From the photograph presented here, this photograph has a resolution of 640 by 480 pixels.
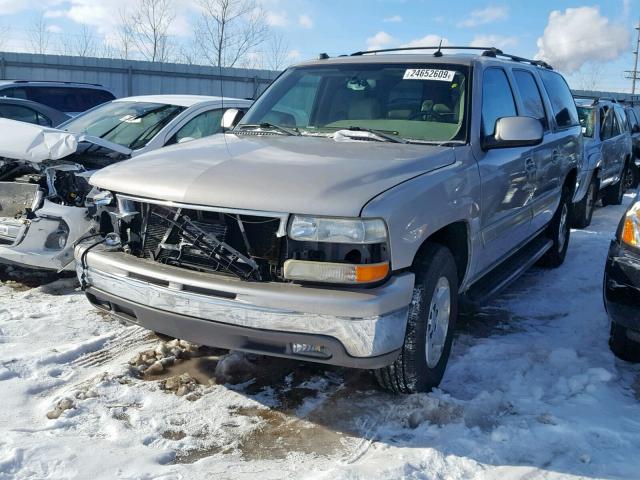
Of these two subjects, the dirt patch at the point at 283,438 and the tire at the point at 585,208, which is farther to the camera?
the tire at the point at 585,208

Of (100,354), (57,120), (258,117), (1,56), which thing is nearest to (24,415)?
(100,354)

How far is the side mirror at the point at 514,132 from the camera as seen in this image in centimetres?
397

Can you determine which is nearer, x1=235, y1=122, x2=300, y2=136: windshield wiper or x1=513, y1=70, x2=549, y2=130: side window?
x1=235, y1=122, x2=300, y2=136: windshield wiper

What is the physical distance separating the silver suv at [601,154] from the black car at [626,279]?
3309 millimetres

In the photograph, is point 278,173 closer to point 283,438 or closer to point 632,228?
point 283,438

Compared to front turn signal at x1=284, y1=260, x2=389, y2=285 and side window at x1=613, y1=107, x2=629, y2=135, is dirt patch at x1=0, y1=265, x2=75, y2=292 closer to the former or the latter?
front turn signal at x1=284, y1=260, x2=389, y2=285

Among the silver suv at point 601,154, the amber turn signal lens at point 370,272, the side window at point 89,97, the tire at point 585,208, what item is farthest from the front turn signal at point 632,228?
the side window at point 89,97

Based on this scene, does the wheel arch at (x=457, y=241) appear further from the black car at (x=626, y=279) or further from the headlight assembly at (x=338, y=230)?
the black car at (x=626, y=279)

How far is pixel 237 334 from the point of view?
3029 millimetres

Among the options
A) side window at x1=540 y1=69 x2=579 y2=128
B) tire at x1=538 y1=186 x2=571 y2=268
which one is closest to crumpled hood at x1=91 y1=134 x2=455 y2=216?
side window at x1=540 y1=69 x2=579 y2=128

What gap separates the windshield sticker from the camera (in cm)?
430

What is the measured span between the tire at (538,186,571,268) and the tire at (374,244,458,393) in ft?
10.2

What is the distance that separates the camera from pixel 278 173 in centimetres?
322

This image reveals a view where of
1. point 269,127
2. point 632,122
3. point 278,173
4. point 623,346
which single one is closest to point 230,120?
point 269,127
